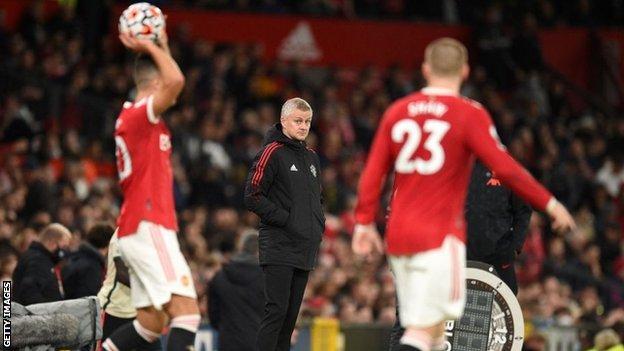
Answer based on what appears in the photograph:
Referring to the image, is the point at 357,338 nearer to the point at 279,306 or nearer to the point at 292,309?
the point at 292,309

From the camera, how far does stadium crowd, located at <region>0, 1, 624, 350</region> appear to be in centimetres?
1720

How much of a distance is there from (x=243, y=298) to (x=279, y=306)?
2.52m

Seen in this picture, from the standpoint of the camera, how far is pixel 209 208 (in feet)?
62.5

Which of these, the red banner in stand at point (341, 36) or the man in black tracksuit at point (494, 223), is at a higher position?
the red banner in stand at point (341, 36)

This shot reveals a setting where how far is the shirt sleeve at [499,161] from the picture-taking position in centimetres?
796

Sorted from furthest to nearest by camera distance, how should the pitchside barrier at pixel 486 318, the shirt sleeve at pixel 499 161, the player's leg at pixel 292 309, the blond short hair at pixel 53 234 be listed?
1. the blond short hair at pixel 53 234
2. the pitchside barrier at pixel 486 318
3. the player's leg at pixel 292 309
4. the shirt sleeve at pixel 499 161

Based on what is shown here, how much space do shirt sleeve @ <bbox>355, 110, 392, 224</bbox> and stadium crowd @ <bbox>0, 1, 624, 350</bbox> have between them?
5.90m

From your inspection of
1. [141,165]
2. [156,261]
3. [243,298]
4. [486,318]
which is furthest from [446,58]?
[243,298]

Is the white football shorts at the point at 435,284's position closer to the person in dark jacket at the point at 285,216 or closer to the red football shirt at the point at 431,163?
the red football shirt at the point at 431,163

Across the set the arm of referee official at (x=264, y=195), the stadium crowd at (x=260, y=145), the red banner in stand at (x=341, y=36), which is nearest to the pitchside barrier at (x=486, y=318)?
the arm of referee official at (x=264, y=195)

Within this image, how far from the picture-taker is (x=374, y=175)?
8.14 m

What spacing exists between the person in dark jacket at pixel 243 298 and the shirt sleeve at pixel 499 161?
499cm

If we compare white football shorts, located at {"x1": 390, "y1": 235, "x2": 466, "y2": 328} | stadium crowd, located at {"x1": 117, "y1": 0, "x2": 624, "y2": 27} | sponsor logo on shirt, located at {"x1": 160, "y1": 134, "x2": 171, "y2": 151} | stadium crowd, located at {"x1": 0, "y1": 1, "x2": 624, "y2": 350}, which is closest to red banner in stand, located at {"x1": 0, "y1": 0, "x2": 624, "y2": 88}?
stadium crowd, located at {"x1": 117, "y1": 0, "x2": 624, "y2": 27}

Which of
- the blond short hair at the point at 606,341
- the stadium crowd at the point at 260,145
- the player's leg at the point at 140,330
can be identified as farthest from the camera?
the stadium crowd at the point at 260,145
